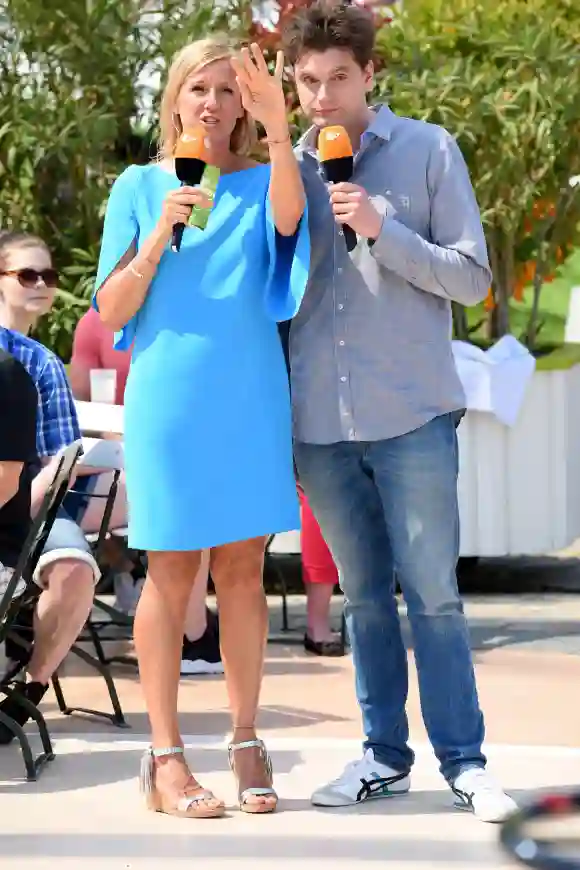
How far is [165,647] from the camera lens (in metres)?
3.77

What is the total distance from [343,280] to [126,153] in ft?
15.2

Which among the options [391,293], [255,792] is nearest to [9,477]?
[255,792]

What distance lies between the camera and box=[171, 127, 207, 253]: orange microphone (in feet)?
11.4

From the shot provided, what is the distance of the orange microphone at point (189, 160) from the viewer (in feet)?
11.4

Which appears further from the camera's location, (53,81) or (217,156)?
(53,81)

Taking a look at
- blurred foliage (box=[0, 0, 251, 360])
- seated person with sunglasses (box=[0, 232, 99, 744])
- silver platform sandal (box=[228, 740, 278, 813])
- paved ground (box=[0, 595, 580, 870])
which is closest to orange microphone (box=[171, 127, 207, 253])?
silver platform sandal (box=[228, 740, 278, 813])

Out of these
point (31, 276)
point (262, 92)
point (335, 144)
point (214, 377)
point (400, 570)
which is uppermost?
point (262, 92)

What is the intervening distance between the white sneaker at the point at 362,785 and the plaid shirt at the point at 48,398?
1.62 meters

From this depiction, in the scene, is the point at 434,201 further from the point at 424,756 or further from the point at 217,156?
the point at 424,756

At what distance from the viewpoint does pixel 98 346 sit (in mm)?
6320

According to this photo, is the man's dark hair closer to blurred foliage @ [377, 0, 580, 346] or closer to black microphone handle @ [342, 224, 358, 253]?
black microphone handle @ [342, 224, 358, 253]

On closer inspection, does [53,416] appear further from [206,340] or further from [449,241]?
[449,241]

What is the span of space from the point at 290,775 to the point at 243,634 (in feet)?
1.82

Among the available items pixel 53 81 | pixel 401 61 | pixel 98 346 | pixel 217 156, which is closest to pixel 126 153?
pixel 53 81
